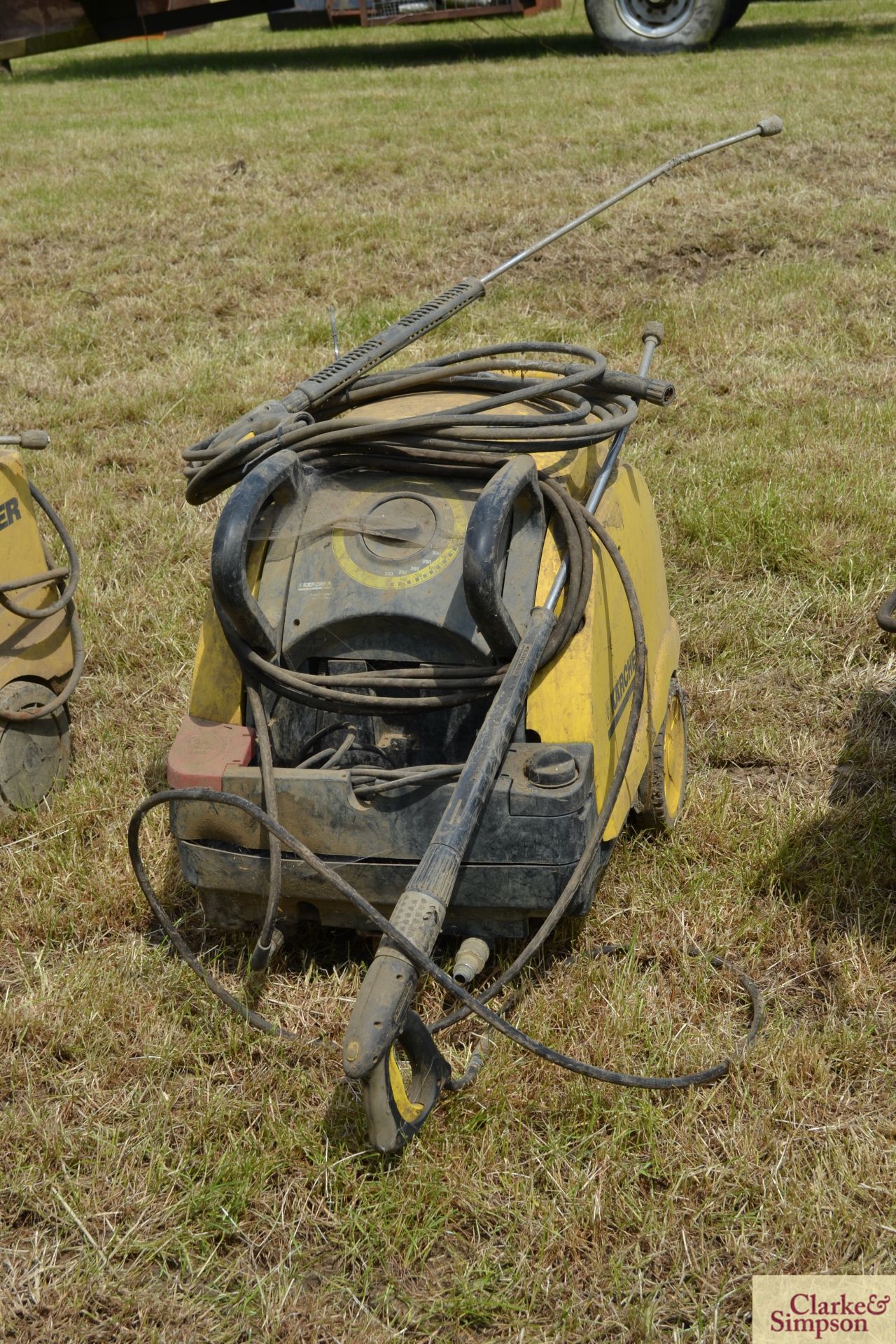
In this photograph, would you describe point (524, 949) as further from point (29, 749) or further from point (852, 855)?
point (29, 749)

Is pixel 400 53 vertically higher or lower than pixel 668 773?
higher

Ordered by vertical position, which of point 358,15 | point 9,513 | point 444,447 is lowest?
point 9,513

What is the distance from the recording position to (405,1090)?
71.6 inches

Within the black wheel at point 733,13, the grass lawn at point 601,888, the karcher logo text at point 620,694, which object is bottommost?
the grass lawn at point 601,888

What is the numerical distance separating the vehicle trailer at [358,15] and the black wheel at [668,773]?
9653 millimetres

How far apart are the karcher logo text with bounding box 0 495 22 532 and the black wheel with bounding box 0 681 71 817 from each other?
1.17 ft

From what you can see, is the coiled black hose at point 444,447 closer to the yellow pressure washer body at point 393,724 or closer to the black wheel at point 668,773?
the yellow pressure washer body at point 393,724

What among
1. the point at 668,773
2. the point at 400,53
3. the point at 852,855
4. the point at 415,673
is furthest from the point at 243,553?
the point at 400,53

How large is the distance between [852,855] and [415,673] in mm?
1085

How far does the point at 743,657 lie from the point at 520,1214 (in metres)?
1.92

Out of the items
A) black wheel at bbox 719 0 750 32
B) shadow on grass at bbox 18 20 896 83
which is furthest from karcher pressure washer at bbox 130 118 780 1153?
black wheel at bbox 719 0 750 32

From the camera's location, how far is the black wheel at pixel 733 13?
11648 millimetres

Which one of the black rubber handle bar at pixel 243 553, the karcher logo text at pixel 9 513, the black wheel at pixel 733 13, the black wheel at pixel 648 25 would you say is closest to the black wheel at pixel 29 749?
the karcher logo text at pixel 9 513

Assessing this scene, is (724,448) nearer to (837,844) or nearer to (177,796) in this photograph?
(837,844)
